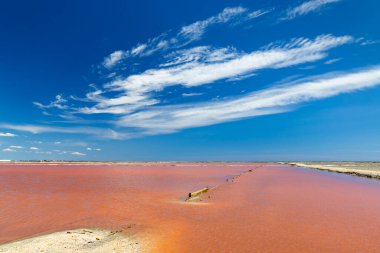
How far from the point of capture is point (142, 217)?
518 inches

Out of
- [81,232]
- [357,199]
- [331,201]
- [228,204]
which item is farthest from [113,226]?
[357,199]

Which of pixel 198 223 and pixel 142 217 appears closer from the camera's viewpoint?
pixel 198 223

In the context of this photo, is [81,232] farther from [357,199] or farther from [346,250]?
[357,199]

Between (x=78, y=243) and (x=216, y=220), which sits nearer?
(x=78, y=243)

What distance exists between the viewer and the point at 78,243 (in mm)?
8953

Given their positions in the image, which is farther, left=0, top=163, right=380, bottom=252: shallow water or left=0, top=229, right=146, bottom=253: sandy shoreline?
left=0, top=163, right=380, bottom=252: shallow water

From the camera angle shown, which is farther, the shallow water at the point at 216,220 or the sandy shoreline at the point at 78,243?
the shallow water at the point at 216,220

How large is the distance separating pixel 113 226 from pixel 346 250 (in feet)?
25.8

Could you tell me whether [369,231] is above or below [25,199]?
below

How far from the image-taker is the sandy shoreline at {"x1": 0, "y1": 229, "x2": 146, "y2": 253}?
27.3ft

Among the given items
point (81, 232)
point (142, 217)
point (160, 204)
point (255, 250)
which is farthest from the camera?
point (160, 204)

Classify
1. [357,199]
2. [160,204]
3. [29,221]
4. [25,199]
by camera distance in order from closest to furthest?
[29,221] < [160,204] < [25,199] < [357,199]

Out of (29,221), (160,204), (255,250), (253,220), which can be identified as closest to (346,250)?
(255,250)

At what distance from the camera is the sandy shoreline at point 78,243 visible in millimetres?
8336
